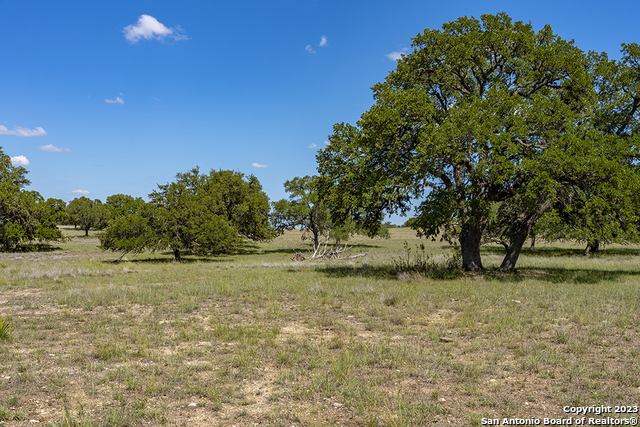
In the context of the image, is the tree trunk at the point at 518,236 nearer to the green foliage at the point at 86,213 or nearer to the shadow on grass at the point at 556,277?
the shadow on grass at the point at 556,277

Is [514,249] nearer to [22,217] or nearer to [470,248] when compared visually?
[470,248]

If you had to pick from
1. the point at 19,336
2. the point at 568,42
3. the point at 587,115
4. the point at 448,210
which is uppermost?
the point at 568,42

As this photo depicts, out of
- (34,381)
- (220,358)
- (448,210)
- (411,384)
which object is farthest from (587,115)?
(34,381)

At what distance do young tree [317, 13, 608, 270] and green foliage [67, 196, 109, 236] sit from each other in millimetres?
78962

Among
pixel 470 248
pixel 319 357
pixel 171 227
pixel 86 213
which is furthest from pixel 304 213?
pixel 86 213

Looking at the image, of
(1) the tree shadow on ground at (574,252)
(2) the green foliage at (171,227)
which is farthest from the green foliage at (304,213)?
(1) the tree shadow on ground at (574,252)

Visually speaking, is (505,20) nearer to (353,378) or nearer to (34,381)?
(353,378)

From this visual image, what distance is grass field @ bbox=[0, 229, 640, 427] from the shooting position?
526 cm

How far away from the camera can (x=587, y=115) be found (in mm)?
17891

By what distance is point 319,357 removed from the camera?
23.6ft

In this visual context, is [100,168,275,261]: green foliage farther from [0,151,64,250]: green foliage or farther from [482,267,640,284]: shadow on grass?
[482,267,640,284]: shadow on grass

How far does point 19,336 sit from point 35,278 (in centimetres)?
1245

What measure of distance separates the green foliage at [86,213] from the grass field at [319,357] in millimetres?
78134

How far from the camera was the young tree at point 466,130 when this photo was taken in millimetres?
15875
